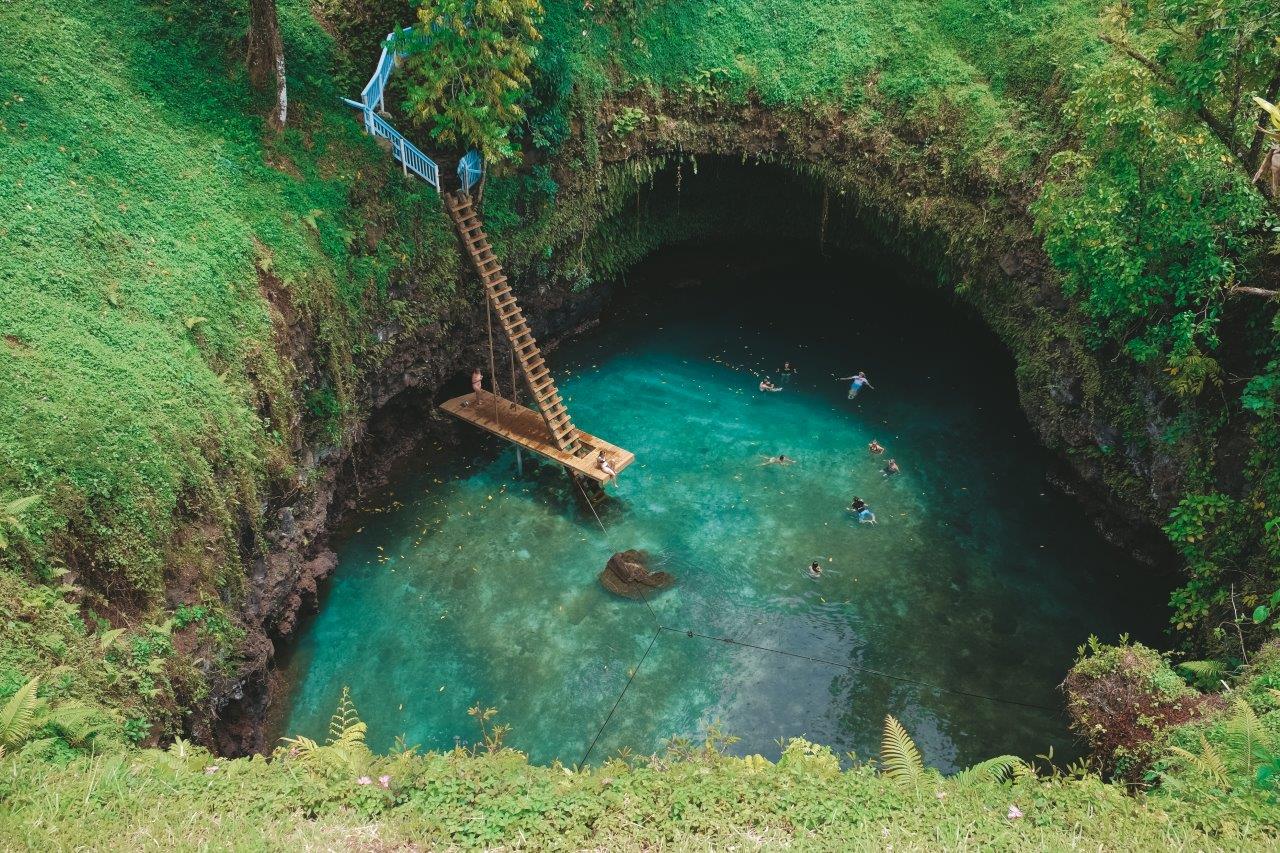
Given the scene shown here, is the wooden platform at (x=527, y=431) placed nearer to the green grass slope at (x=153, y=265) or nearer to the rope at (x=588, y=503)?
the rope at (x=588, y=503)

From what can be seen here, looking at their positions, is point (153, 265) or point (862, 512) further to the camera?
point (862, 512)

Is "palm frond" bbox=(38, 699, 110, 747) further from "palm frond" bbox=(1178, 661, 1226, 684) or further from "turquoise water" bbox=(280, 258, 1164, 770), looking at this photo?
"palm frond" bbox=(1178, 661, 1226, 684)

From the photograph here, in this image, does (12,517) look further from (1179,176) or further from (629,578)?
(1179,176)

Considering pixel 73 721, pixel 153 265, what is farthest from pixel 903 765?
pixel 153 265

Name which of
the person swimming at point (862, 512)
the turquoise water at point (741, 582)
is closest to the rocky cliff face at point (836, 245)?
the turquoise water at point (741, 582)

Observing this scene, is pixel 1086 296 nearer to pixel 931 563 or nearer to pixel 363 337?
pixel 931 563

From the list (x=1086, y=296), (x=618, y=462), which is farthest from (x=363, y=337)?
(x=1086, y=296)
